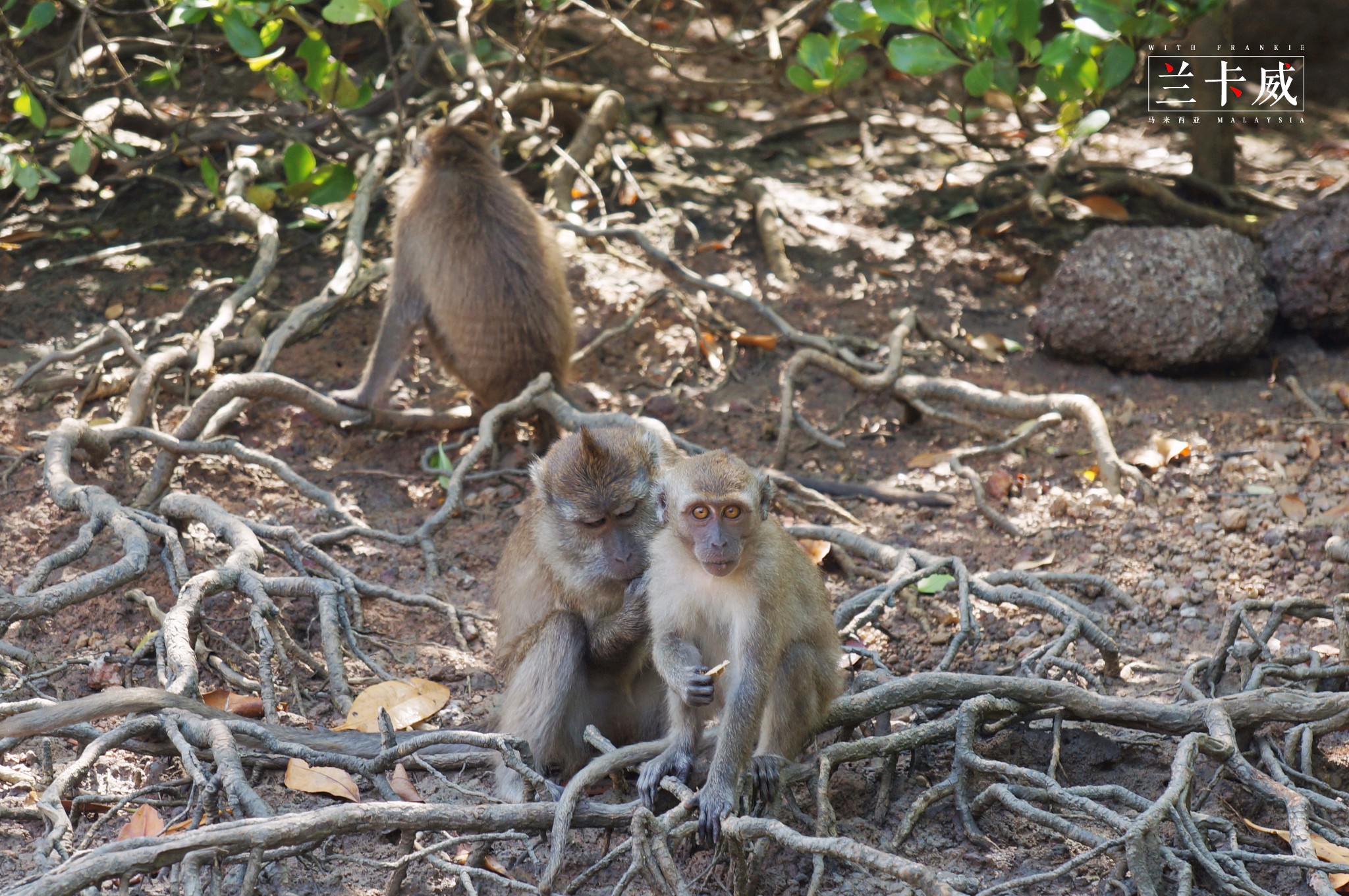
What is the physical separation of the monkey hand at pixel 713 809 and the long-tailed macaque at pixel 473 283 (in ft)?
11.4

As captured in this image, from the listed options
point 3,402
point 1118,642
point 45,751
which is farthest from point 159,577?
point 1118,642

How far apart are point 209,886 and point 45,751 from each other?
90 centimetres

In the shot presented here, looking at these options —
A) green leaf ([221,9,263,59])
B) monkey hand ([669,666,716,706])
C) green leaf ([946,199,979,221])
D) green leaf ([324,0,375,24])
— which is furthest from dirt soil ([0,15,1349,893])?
green leaf ([324,0,375,24])

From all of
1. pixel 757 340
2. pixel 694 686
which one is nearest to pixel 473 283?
pixel 757 340

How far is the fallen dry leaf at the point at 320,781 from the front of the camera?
371cm

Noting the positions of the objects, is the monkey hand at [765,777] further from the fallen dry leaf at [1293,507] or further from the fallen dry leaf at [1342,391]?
the fallen dry leaf at [1342,391]

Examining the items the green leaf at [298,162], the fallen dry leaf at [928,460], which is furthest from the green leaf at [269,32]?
the fallen dry leaf at [928,460]

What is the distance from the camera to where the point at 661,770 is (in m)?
3.55

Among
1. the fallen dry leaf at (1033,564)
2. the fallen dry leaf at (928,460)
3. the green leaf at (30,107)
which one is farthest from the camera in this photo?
the fallen dry leaf at (928,460)

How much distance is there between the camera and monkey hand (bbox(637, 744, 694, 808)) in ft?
11.5

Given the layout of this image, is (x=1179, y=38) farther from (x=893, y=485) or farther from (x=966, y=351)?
(x=893, y=485)

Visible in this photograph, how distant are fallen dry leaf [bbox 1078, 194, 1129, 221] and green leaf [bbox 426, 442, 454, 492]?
471 centimetres

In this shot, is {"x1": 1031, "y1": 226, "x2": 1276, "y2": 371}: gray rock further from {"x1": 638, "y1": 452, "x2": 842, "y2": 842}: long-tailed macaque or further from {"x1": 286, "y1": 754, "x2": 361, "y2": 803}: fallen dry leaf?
{"x1": 286, "y1": 754, "x2": 361, "y2": 803}: fallen dry leaf

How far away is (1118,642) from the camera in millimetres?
4672
